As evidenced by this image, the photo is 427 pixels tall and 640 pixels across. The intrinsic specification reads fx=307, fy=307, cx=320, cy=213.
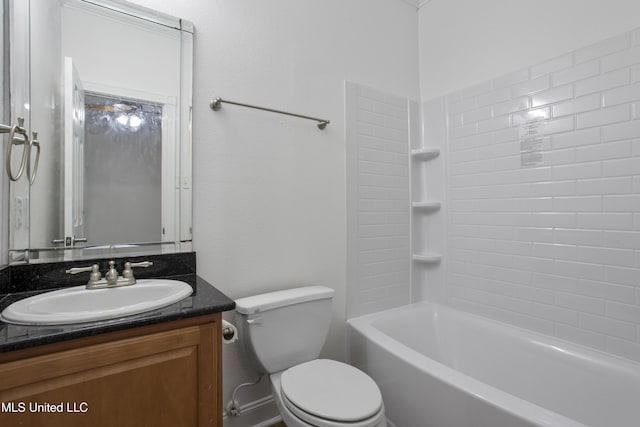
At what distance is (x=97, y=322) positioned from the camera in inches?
32.0

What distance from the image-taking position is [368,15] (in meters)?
2.10

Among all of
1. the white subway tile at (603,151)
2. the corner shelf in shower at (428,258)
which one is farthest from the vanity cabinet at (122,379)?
the white subway tile at (603,151)

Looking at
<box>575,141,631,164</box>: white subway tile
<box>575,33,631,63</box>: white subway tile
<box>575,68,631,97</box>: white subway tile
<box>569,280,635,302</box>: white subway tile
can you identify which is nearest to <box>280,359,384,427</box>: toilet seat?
<box>569,280,635,302</box>: white subway tile

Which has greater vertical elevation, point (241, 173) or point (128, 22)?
point (128, 22)

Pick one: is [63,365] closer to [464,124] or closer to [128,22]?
[128,22]

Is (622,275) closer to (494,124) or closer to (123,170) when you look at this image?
(494,124)

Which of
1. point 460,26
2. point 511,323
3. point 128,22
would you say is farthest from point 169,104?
point 511,323

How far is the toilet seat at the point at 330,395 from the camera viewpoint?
1.09m

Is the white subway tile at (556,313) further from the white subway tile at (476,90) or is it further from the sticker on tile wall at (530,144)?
the white subway tile at (476,90)

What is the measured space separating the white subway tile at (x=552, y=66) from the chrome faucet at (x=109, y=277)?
7.33 feet

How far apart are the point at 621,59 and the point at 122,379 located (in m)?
2.31

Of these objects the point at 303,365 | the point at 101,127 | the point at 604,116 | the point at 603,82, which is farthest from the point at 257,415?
the point at 603,82

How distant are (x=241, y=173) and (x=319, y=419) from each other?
44.8 inches

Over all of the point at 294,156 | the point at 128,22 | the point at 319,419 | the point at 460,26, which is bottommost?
the point at 319,419
